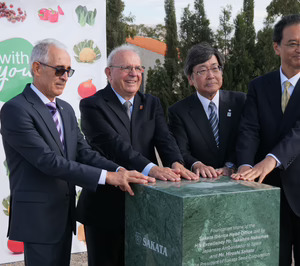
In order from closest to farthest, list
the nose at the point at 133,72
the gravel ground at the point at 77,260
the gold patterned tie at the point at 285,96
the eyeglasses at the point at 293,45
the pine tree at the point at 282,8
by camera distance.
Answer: the eyeglasses at the point at 293,45 → the gold patterned tie at the point at 285,96 → the nose at the point at 133,72 → the gravel ground at the point at 77,260 → the pine tree at the point at 282,8

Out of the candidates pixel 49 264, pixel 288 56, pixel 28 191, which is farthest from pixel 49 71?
pixel 288 56

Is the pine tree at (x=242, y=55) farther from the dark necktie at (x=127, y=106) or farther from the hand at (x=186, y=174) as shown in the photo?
the hand at (x=186, y=174)

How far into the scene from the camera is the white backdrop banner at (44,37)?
4504 millimetres

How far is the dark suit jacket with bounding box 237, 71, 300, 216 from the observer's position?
2.72 meters

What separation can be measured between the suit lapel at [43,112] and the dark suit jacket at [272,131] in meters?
1.15

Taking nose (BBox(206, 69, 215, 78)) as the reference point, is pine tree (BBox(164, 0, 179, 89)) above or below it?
above

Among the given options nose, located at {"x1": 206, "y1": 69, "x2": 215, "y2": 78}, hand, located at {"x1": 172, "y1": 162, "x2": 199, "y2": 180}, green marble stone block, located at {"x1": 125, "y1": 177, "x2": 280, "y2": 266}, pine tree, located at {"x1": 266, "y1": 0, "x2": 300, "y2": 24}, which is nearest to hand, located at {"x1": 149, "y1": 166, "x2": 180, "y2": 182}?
hand, located at {"x1": 172, "y1": 162, "x2": 199, "y2": 180}

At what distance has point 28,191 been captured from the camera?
249 cm

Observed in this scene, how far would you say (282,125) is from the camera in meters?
2.75

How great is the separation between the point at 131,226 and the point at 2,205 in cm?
260

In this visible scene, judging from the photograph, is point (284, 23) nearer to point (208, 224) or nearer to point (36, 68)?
point (208, 224)

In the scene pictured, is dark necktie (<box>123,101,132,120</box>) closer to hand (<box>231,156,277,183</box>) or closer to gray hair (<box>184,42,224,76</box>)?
gray hair (<box>184,42,224,76</box>)

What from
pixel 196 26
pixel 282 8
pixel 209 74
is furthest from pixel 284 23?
pixel 282 8

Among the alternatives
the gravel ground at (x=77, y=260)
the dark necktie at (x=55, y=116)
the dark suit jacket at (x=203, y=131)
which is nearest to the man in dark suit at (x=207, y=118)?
the dark suit jacket at (x=203, y=131)
